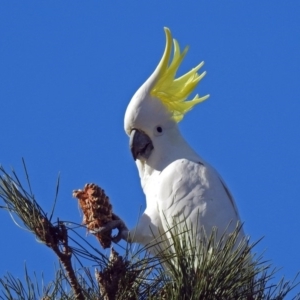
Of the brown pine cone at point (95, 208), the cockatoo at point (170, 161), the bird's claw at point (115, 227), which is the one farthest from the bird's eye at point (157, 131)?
the brown pine cone at point (95, 208)

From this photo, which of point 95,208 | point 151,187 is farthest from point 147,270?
point 151,187

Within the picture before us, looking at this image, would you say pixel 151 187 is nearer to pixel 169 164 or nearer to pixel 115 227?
pixel 169 164

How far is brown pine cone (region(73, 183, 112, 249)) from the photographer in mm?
2920

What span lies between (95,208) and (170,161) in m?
1.45

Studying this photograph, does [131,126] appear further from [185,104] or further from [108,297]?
[108,297]

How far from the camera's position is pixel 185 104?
4590 millimetres

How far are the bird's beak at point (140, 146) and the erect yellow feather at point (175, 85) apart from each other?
0.26 m

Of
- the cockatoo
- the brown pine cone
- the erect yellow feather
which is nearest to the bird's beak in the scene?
the cockatoo

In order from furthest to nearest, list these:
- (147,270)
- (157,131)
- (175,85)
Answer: (175,85), (157,131), (147,270)

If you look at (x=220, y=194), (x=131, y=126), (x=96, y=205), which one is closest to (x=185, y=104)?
(x=131, y=126)

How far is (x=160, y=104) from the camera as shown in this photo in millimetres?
4477

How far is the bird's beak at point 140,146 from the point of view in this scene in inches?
173

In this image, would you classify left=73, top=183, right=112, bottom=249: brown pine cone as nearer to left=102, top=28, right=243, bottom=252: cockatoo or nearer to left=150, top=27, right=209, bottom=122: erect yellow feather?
left=102, top=28, right=243, bottom=252: cockatoo

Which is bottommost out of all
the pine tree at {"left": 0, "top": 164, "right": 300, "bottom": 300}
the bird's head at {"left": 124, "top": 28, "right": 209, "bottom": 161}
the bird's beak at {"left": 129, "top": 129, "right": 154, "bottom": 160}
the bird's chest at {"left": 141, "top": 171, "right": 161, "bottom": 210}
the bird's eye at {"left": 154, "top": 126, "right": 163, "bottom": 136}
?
the pine tree at {"left": 0, "top": 164, "right": 300, "bottom": 300}
